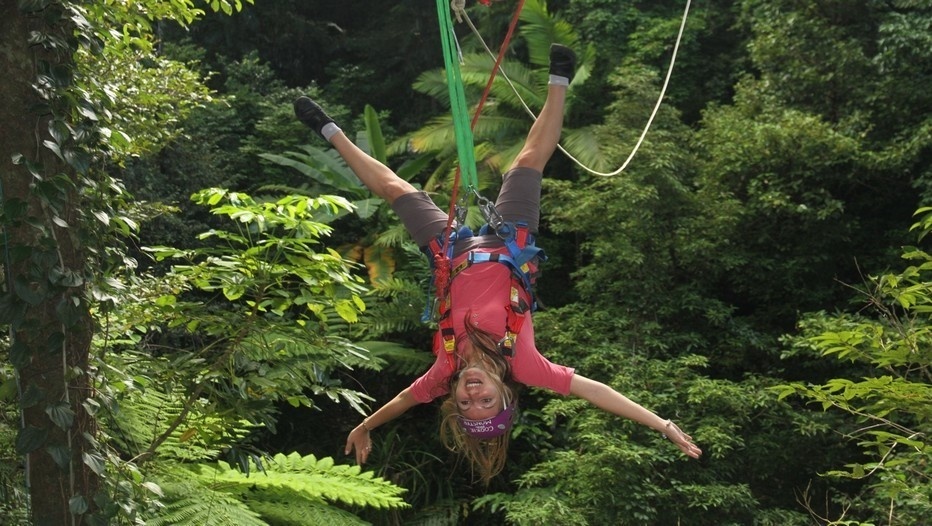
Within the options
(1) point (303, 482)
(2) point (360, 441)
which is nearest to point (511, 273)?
(2) point (360, 441)

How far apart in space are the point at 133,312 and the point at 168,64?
6.44 ft

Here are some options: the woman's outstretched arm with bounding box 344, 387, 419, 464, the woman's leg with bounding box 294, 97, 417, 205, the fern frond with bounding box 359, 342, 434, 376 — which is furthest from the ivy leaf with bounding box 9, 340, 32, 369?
the fern frond with bounding box 359, 342, 434, 376

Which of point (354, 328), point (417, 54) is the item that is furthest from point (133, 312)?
point (417, 54)

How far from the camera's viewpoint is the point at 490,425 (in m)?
2.62

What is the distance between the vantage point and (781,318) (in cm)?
765

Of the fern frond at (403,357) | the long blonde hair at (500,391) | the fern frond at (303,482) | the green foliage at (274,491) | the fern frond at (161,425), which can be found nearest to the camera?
the long blonde hair at (500,391)

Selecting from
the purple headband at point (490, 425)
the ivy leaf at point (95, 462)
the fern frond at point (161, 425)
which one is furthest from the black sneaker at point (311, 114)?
the fern frond at point (161, 425)

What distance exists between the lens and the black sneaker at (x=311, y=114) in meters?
2.98

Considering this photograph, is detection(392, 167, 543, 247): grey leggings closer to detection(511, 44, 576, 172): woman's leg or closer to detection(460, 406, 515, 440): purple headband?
detection(511, 44, 576, 172): woman's leg

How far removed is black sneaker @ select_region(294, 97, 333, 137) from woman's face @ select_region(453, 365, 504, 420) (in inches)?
33.5

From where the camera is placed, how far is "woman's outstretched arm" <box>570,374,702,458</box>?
261 cm

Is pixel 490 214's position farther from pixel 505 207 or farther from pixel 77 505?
pixel 77 505

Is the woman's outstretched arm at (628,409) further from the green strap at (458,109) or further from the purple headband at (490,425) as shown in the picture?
the green strap at (458,109)

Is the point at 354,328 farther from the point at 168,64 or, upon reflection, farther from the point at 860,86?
the point at 860,86
